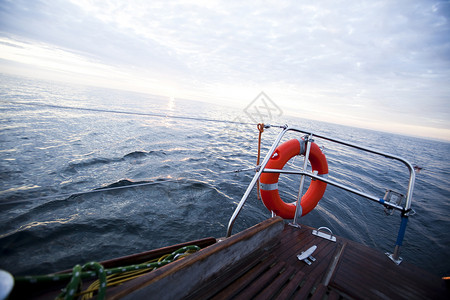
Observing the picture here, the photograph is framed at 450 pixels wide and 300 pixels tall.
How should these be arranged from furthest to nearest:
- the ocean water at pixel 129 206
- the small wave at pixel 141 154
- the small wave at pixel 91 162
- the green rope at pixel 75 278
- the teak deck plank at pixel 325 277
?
the small wave at pixel 141 154 → the small wave at pixel 91 162 → the ocean water at pixel 129 206 → the teak deck plank at pixel 325 277 → the green rope at pixel 75 278

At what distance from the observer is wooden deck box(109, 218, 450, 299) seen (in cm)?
109

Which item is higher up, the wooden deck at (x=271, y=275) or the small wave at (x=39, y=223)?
the wooden deck at (x=271, y=275)

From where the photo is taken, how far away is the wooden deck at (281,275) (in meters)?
1.09

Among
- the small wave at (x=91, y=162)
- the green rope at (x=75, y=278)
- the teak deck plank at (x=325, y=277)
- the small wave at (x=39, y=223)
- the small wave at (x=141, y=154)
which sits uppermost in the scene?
the green rope at (x=75, y=278)

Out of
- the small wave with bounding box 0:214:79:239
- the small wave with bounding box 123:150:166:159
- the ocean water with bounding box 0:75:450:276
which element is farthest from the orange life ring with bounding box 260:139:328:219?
the small wave with bounding box 123:150:166:159

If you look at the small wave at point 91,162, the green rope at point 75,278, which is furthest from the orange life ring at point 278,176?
the small wave at point 91,162

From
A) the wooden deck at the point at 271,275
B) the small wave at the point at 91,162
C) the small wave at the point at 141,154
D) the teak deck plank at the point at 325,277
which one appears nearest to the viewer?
the wooden deck at the point at 271,275

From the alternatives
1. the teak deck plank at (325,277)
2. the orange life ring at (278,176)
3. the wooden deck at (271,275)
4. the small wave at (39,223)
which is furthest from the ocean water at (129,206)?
the teak deck plank at (325,277)

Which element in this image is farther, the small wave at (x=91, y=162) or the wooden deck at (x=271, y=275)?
the small wave at (x=91, y=162)

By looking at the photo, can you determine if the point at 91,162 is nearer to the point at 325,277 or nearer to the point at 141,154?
the point at 141,154

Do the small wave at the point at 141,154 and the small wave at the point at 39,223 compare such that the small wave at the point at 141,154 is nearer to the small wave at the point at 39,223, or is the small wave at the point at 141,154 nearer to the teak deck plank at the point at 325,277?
the small wave at the point at 39,223

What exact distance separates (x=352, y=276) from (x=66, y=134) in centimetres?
1031

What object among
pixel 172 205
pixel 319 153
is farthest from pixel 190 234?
pixel 319 153

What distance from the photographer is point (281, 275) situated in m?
1.53
